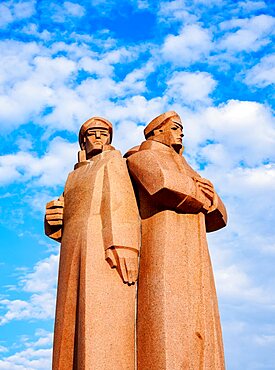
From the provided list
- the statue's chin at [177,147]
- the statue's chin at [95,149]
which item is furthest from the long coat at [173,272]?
the statue's chin at [95,149]

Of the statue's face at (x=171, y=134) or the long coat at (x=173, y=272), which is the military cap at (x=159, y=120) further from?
the long coat at (x=173, y=272)

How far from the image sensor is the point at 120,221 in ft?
25.0

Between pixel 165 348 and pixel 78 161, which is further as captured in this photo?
pixel 78 161

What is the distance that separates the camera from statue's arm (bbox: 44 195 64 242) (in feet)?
26.9

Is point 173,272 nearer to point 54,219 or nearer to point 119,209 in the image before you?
point 119,209

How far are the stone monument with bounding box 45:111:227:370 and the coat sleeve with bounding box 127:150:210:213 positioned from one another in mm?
13

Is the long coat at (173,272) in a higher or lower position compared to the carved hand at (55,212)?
lower

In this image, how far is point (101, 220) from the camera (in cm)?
770

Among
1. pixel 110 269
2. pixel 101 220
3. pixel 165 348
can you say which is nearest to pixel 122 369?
pixel 165 348

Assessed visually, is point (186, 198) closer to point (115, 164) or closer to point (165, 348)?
point (115, 164)

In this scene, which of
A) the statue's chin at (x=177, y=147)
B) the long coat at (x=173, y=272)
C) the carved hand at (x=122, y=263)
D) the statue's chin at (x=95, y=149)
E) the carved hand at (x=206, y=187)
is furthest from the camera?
the statue's chin at (x=95, y=149)

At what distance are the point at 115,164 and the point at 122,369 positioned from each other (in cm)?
259

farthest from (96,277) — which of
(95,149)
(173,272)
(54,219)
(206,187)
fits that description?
(95,149)

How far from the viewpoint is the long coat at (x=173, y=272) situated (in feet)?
23.0
